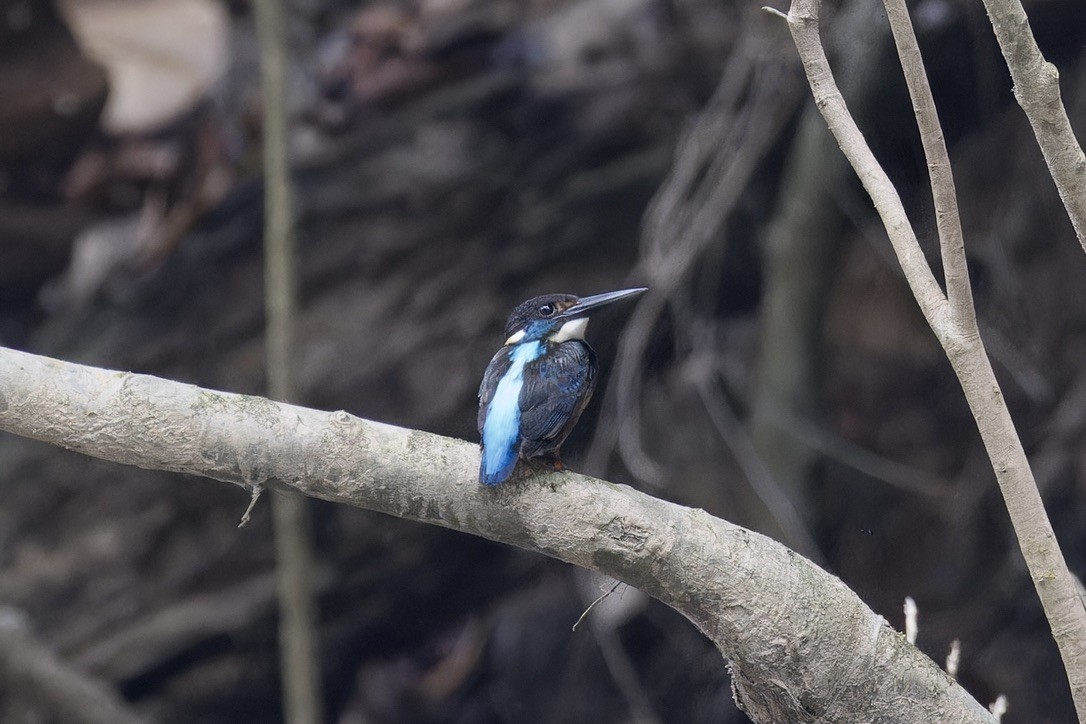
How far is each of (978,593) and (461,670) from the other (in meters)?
1.49

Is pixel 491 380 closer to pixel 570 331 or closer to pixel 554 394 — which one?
pixel 554 394

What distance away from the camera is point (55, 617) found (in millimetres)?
3232

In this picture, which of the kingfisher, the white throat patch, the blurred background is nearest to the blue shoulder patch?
the kingfisher

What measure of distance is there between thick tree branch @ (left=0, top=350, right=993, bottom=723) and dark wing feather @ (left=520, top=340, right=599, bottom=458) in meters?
0.07

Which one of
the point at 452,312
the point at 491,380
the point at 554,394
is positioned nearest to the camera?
the point at 554,394

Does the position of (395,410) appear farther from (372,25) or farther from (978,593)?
(978,593)

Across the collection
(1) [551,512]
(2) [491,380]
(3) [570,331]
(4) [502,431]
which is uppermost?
(3) [570,331]

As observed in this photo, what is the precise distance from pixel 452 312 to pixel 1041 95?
2214mm

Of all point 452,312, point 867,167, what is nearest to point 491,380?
point 867,167

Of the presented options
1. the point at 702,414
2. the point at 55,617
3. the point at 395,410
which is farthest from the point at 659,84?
the point at 55,617

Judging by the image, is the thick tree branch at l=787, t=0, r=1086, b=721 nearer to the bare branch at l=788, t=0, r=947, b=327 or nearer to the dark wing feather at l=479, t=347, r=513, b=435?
the bare branch at l=788, t=0, r=947, b=327

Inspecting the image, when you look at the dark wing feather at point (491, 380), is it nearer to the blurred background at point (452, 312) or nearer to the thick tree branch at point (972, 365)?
the thick tree branch at point (972, 365)

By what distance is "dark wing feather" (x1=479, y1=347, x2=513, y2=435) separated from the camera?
1.65 meters

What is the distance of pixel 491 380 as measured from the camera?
1729mm
